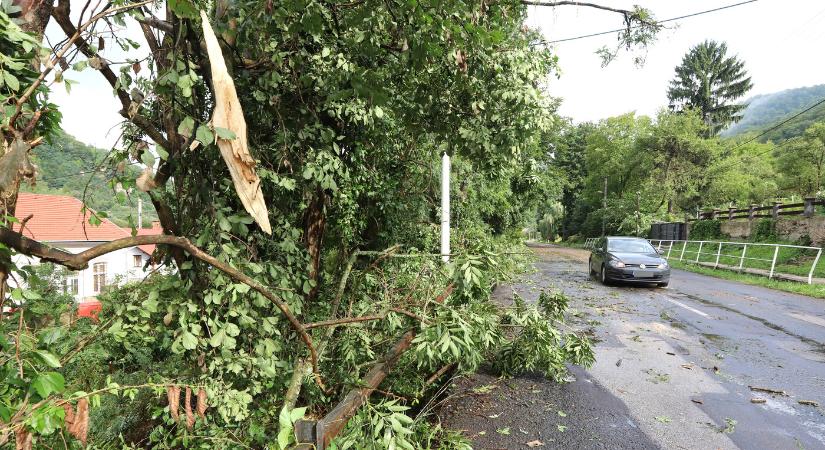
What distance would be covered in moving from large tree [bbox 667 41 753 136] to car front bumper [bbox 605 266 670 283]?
45.2 meters

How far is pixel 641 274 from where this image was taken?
39.1 feet

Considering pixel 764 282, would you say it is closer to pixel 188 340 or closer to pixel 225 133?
pixel 188 340

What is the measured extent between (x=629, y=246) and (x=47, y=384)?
14489mm

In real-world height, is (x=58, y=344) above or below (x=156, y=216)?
below

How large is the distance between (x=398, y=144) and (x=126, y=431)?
4973 millimetres

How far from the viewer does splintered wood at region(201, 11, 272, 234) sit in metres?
1.80

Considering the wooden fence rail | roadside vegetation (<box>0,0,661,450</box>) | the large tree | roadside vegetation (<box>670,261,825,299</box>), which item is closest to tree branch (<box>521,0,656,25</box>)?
roadside vegetation (<box>0,0,661,450</box>)

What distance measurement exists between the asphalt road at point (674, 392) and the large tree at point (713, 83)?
49.6 m

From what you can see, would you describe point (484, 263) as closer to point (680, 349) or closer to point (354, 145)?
point (354, 145)

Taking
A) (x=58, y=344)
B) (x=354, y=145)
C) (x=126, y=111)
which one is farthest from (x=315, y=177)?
(x=58, y=344)

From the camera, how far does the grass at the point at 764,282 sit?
1167 centimetres

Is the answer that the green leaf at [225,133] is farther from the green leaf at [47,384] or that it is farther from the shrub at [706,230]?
the shrub at [706,230]

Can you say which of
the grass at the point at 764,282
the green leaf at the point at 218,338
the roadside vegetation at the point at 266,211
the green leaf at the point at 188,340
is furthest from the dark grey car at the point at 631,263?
the green leaf at the point at 188,340

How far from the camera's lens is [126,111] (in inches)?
92.7
